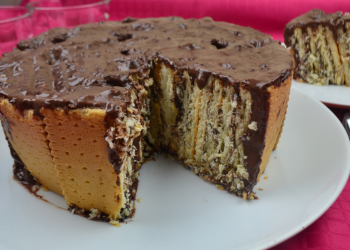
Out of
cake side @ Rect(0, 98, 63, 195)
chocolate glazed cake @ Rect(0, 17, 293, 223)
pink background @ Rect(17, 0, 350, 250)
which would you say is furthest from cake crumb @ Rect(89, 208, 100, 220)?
pink background @ Rect(17, 0, 350, 250)

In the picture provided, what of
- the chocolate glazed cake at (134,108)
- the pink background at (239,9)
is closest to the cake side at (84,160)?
the chocolate glazed cake at (134,108)

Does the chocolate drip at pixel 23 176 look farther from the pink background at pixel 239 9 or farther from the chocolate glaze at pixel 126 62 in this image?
the pink background at pixel 239 9

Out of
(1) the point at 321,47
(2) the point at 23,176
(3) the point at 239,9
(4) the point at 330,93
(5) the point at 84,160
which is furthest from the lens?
(3) the point at 239,9

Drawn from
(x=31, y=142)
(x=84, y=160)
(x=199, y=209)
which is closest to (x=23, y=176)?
(x=31, y=142)

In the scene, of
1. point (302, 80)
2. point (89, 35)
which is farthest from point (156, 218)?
point (302, 80)

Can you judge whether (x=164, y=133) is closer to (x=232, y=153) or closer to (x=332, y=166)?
(x=232, y=153)

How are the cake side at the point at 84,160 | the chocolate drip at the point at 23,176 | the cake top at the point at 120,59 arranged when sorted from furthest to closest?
the chocolate drip at the point at 23,176 → the cake top at the point at 120,59 → the cake side at the point at 84,160

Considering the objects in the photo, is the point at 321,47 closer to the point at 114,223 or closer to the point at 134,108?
the point at 134,108
